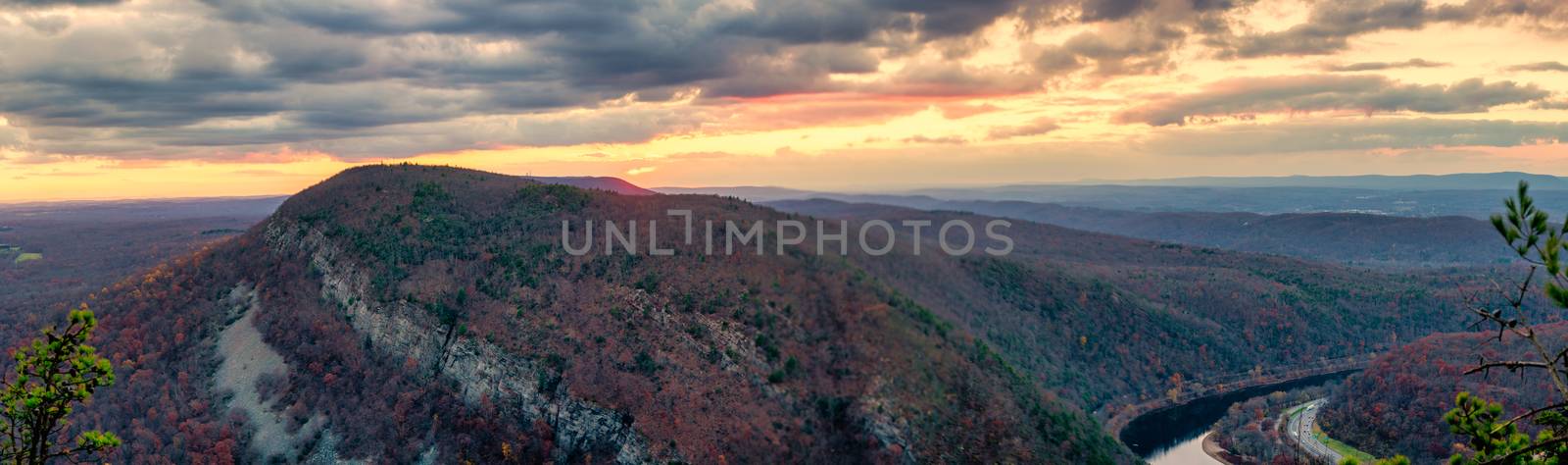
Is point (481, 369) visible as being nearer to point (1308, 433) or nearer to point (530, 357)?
point (530, 357)

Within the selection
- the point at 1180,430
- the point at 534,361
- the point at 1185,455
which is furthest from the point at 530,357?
the point at 1180,430

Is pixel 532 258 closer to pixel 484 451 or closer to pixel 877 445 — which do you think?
pixel 484 451

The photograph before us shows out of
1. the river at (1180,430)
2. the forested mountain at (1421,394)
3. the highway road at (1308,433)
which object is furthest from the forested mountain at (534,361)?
the forested mountain at (1421,394)

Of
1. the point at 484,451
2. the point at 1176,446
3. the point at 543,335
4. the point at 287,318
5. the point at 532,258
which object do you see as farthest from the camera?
the point at 1176,446

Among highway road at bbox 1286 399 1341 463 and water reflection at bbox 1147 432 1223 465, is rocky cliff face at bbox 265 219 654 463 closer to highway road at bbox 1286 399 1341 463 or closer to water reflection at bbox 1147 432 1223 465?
water reflection at bbox 1147 432 1223 465

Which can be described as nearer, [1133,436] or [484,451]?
[484,451]

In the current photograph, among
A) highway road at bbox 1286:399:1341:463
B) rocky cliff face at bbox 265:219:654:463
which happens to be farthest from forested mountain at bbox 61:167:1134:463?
highway road at bbox 1286:399:1341:463

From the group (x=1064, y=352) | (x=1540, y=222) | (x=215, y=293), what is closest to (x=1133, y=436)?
(x=1064, y=352)
